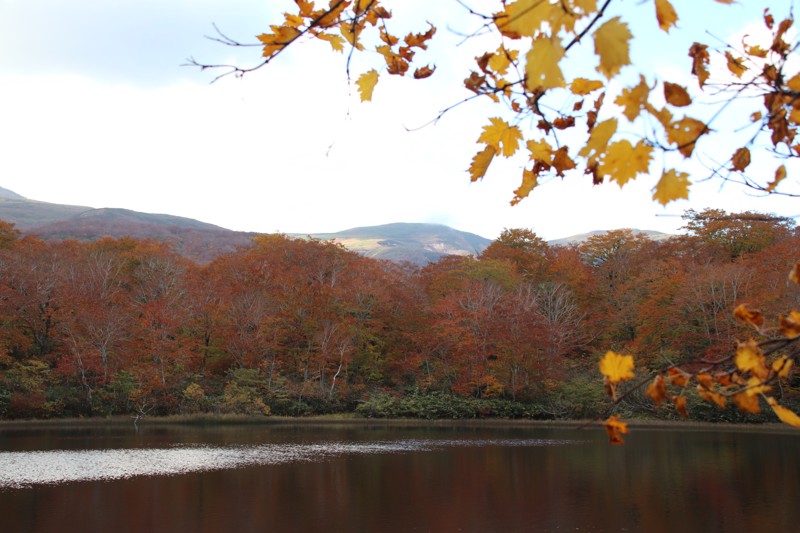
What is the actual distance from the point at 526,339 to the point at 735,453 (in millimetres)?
10995

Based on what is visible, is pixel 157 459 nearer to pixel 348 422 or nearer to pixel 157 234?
pixel 348 422

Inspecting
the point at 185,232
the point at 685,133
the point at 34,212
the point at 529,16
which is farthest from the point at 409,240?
the point at 529,16

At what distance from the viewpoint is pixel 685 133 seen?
4.40 feet

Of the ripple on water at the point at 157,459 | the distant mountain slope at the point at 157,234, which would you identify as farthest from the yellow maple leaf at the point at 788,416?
the distant mountain slope at the point at 157,234

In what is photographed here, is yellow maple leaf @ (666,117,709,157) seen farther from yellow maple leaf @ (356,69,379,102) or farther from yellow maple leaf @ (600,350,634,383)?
yellow maple leaf @ (356,69,379,102)

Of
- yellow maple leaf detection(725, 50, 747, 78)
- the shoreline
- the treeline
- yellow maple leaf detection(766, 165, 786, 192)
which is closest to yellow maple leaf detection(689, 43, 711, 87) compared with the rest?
yellow maple leaf detection(725, 50, 747, 78)

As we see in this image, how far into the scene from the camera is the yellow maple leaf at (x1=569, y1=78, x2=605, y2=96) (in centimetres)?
168

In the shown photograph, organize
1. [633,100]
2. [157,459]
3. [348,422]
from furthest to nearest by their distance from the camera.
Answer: [348,422], [157,459], [633,100]

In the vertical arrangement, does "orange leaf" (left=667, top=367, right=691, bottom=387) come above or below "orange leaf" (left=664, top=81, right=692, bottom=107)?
below

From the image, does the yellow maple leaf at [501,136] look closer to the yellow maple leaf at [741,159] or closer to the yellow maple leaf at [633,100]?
the yellow maple leaf at [633,100]

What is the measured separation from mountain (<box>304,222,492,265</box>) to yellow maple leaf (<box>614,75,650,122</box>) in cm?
12974

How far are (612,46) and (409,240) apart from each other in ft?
527

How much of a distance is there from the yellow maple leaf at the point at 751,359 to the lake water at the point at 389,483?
9311 millimetres

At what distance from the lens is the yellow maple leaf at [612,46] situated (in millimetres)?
1134
